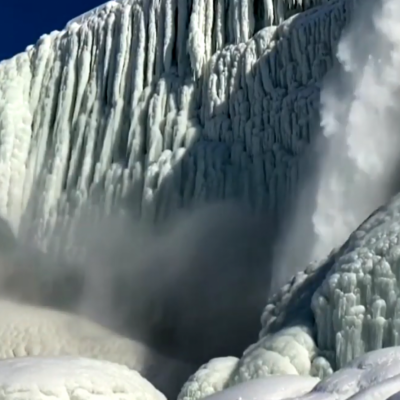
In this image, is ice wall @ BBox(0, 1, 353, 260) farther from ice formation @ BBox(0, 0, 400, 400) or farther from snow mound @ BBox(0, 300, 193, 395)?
snow mound @ BBox(0, 300, 193, 395)

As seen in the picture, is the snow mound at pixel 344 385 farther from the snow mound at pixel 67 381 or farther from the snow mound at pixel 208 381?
the snow mound at pixel 208 381

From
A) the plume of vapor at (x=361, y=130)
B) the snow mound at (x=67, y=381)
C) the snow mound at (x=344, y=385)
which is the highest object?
the plume of vapor at (x=361, y=130)

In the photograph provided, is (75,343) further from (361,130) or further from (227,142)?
(361,130)

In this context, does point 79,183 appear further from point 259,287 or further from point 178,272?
point 259,287

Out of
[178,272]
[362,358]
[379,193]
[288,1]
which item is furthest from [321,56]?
[362,358]

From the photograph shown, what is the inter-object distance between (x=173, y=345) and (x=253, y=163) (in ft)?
7.52

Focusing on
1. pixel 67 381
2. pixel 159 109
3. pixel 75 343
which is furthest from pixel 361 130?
pixel 67 381

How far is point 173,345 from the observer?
31.0 ft

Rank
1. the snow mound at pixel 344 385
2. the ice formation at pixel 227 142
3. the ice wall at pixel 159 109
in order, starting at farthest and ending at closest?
the ice wall at pixel 159 109, the ice formation at pixel 227 142, the snow mound at pixel 344 385

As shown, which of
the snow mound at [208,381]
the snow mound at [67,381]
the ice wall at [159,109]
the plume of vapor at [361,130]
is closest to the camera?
the snow mound at [67,381]

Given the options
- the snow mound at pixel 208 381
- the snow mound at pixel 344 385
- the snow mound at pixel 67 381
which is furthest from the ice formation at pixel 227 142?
the snow mound at pixel 344 385

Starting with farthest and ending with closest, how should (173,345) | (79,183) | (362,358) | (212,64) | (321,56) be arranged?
(79,183) → (212,64) → (173,345) → (321,56) → (362,358)

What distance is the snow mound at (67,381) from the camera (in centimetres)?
297

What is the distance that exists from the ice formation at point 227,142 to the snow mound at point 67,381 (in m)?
1.30
